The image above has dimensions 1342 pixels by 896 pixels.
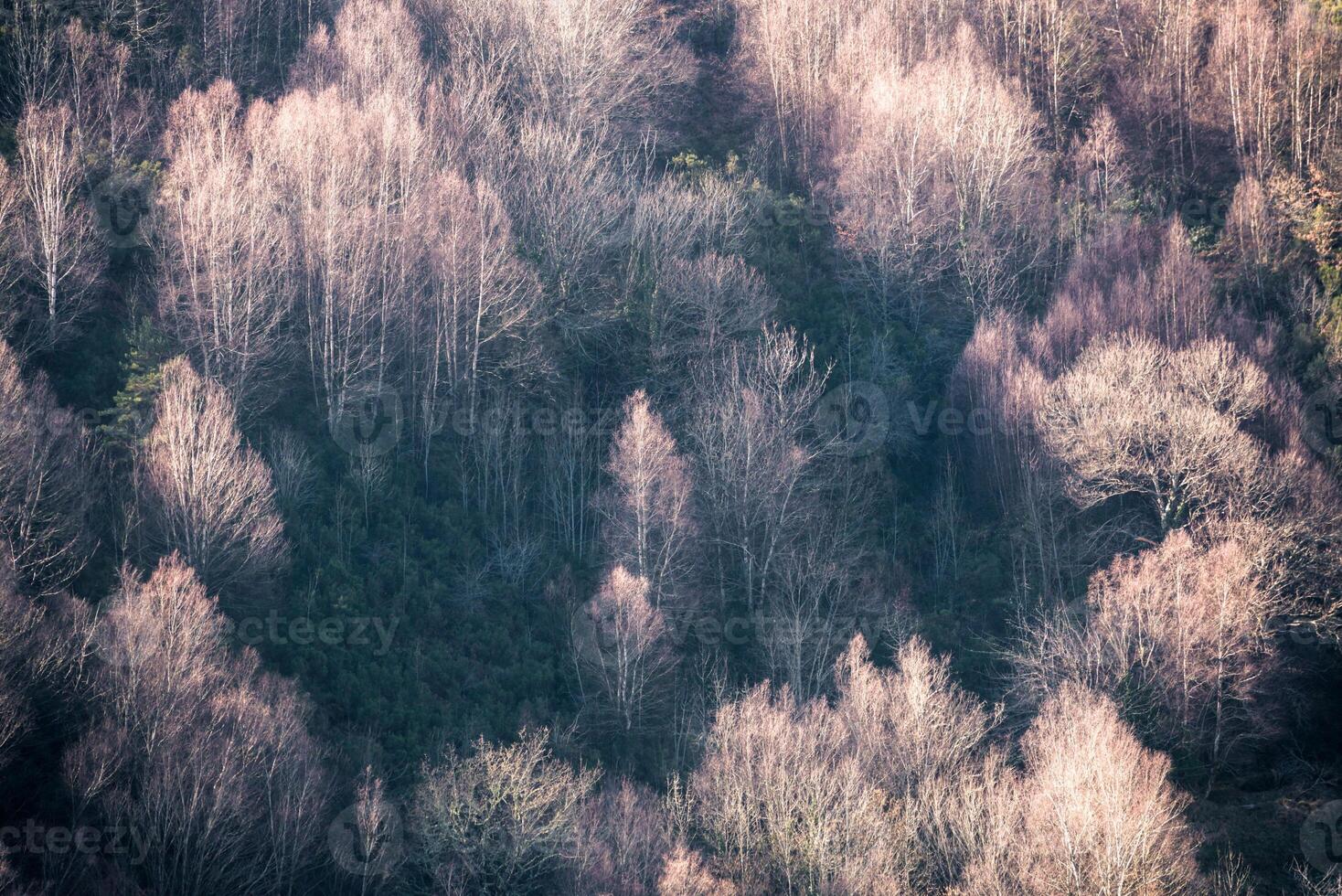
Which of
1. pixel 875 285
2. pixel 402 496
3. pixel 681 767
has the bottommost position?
pixel 681 767

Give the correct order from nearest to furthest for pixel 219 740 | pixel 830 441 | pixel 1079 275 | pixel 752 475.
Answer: pixel 219 740
pixel 752 475
pixel 830 441
pixel 1079 275

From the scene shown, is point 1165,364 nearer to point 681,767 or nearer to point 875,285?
point 875,285

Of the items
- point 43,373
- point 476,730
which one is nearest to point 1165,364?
point 476,730

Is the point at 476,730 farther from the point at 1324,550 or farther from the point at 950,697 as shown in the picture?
the point at 1324,550

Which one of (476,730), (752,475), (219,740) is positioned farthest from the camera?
(752,475)

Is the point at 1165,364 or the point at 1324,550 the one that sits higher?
the point at 1165,364

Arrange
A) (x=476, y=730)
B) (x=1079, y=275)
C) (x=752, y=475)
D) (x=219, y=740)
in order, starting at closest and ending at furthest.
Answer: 1. (x=219, y=740)
2. (x=476, y=730)
3. (x=752, y=475)
4. (x=1079, y=275)

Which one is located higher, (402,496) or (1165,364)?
(1165,364)

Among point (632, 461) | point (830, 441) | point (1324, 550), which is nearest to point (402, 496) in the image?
point (632, 461)

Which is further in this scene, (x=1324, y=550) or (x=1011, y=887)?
(x=1324, y=550)
